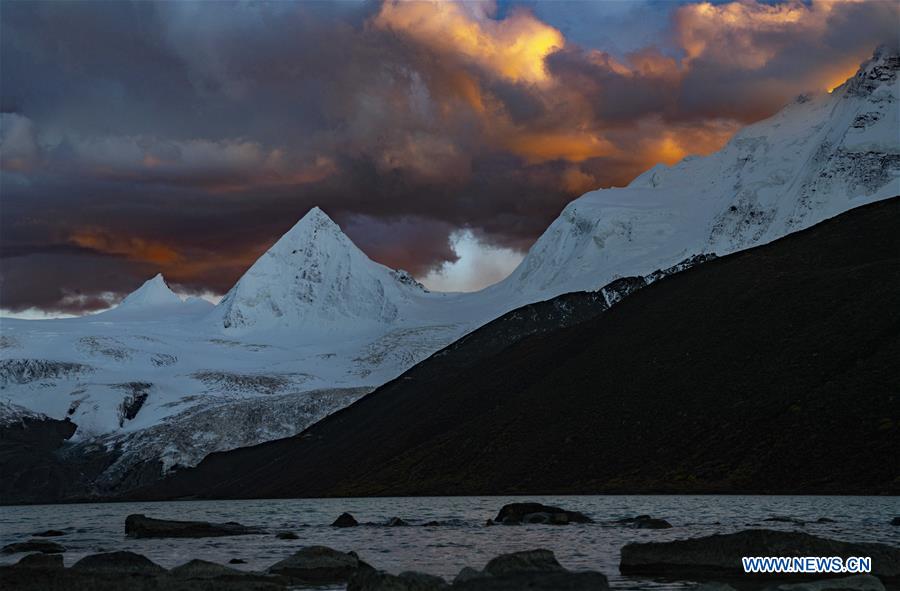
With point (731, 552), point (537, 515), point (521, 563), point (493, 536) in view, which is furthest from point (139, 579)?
point (537, 515)

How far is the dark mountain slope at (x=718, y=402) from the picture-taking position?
128 meters

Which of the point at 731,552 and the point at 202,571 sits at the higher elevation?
the point at 202,571

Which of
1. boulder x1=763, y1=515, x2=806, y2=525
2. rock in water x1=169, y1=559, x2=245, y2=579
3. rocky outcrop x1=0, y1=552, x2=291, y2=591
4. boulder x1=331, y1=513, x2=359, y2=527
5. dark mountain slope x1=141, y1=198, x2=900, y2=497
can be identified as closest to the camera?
rocky outcrop x1=0, y1=552, x2=291, y2=591

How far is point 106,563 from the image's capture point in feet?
151

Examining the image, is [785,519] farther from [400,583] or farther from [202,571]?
[400,583]

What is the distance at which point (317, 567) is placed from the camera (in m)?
47.5

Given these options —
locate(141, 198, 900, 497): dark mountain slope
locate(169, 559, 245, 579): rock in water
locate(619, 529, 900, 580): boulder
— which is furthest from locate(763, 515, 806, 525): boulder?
locate(141, 198, 900, 497): dark mountain slope

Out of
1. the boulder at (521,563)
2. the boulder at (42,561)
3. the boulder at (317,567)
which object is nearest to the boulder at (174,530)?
the boulder at (42,561)

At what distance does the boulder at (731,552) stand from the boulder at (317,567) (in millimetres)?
11827

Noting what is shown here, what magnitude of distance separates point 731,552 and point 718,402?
109445 millimetres

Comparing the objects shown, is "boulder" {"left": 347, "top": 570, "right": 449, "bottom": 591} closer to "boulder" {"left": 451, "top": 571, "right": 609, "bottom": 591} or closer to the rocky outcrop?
"boulder" {"left": 451, "top": 571, "right": 609, "bottom": 591}

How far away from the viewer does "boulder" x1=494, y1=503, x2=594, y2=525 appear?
3177 inches

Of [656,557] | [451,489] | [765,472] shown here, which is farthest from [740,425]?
[656,557]

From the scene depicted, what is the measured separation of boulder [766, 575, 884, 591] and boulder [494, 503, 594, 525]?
46.4 metres
